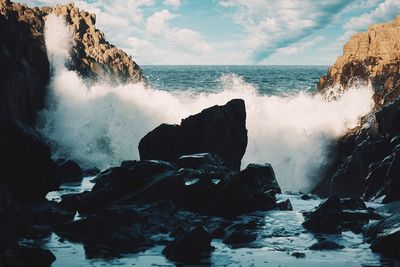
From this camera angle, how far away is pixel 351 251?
30.5 feet

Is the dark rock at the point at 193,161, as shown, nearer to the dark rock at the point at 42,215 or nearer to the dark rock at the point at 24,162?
the dark rock at the point at 24,162

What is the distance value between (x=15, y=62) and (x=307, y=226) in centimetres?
1924

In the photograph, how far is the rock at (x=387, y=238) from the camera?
352 inches

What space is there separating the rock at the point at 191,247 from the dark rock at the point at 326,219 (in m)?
3.06

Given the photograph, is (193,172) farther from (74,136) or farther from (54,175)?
(74,136)

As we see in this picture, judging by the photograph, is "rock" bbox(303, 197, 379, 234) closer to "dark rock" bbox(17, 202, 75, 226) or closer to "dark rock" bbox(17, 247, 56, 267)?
"dark rock" bbox(17, 202, 75, 226)

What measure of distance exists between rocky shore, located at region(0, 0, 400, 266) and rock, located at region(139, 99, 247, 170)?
41 millimetres

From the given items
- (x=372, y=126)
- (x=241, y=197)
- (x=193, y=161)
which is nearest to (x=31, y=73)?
(x=193, y=161)

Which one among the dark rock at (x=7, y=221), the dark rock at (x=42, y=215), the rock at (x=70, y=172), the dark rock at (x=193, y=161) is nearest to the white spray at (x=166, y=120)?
the rock at (x=70, y=172)

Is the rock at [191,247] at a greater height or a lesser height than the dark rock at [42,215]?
greater

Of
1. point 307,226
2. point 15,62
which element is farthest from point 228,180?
point 15,62

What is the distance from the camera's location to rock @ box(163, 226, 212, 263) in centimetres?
888

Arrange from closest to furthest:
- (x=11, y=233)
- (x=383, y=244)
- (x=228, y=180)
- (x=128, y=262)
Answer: (x=11, y=233)
(x=128, y=262)
(x=383, y=244)
(x=228, y=180)

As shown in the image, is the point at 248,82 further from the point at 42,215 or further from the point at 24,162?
the point at 42,215
